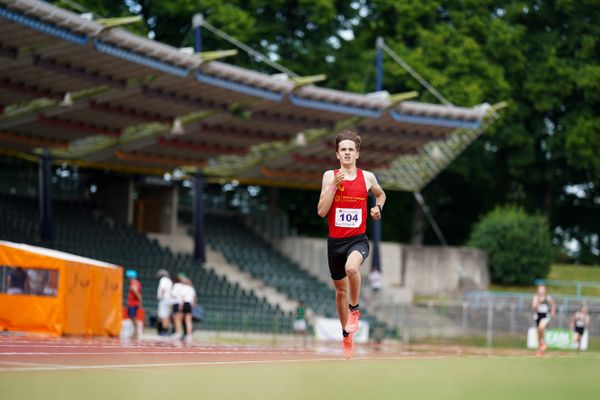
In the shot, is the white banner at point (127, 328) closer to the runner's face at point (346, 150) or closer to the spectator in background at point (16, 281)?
the spectator in background at point (16, 281)

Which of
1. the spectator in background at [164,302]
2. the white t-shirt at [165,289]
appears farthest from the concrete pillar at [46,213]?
the white t-shirt at [165,289]

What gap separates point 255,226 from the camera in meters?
54.1

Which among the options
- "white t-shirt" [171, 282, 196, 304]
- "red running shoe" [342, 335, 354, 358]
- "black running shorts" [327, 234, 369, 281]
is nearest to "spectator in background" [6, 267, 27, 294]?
"white t-shirt" [171, 282, 196, 304]

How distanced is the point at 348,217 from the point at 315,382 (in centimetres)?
410

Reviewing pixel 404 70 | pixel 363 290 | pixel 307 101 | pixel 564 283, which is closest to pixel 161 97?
pixel 307 101

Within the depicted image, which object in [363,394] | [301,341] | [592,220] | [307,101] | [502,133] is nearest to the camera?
[363,394]

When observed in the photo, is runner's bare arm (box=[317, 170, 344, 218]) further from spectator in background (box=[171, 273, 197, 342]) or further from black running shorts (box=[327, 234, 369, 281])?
spectator in background (box=[171, 273, 197, 342])

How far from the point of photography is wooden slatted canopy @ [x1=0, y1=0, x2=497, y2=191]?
110ft

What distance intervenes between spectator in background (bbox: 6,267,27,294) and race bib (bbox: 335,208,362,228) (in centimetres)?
1561

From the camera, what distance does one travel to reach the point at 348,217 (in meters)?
13.0

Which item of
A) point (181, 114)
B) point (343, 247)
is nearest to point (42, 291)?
point (181, 114)

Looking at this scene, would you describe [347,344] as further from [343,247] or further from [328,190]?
[328,190]

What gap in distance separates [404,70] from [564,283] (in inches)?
444

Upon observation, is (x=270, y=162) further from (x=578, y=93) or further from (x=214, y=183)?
(x=578, y=93)
